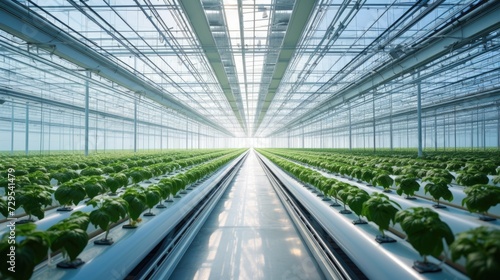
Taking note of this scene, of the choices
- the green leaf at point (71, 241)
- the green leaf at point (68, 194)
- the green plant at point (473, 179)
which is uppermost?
the green plant at point (473, 179)

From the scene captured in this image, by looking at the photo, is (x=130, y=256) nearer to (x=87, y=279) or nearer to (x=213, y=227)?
(x=87, y=279)

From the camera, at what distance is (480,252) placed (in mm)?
1801

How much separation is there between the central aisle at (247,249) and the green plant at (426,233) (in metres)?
2.18

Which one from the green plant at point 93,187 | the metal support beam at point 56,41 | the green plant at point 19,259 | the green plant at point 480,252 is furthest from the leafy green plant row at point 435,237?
the metal support beam at point 56,41

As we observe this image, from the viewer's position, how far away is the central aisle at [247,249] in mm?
4438

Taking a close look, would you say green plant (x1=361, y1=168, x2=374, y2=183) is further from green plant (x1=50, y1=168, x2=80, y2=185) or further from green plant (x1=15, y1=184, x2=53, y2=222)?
green plant (x1=50, y1=168, x2=80, y2=185)

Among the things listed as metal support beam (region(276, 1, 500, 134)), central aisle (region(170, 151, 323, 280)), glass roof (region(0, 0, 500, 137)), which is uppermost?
glass roof (region(0, 0, 500, 137))

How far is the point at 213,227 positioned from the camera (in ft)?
22.4

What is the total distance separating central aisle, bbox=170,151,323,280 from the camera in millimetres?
4438

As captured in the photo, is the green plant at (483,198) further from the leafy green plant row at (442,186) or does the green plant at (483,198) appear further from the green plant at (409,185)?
the green plant at (409,185)

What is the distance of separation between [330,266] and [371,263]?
3.61 ft

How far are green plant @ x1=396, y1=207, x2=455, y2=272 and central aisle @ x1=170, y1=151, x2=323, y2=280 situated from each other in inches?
85.7

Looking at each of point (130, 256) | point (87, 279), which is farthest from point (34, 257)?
point (130, 256)

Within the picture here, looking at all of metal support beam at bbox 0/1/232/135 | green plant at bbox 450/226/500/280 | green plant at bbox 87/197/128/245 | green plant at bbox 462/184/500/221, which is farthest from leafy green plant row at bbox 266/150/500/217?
metal support beam at bbox 0/1/232/135
